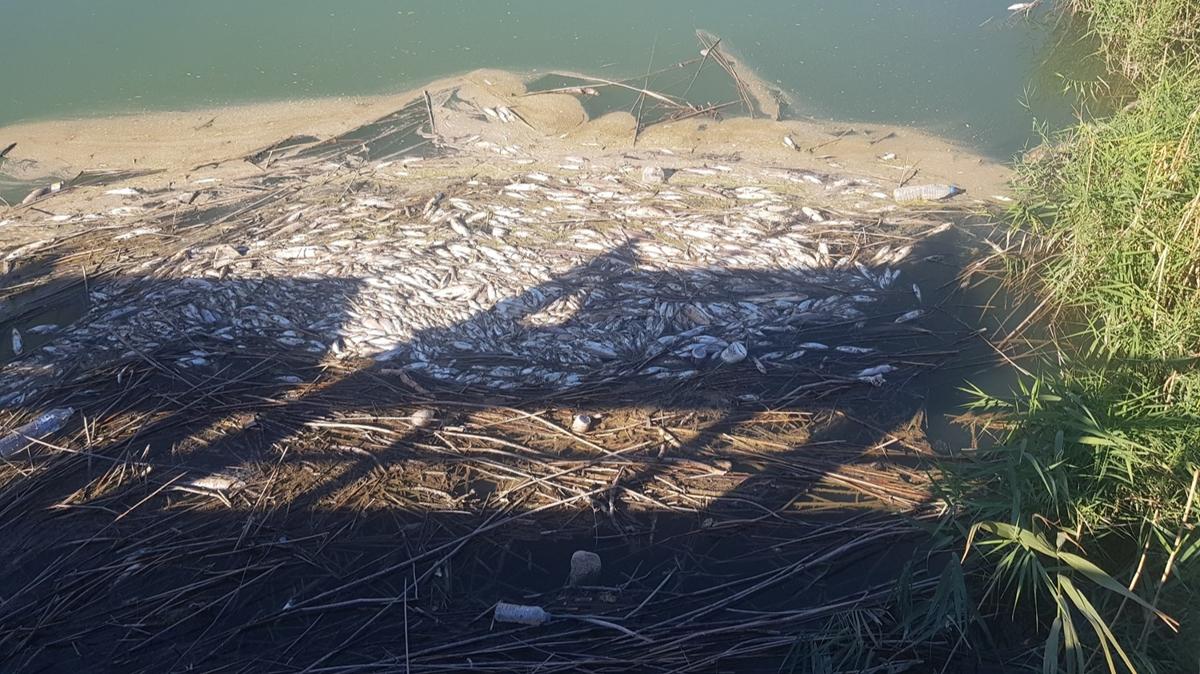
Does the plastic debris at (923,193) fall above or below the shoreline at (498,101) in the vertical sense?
below

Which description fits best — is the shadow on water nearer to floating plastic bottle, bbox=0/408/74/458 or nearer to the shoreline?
floating plastic bottle, bbox=0/408/74/458

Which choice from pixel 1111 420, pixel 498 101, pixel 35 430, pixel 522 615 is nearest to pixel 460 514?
pixel 522 615

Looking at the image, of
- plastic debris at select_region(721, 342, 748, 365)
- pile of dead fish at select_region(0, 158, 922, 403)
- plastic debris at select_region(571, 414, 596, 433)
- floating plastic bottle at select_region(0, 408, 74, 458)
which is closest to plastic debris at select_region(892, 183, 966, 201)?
pile of dead fish at select_region(0, 158, 922, 403)

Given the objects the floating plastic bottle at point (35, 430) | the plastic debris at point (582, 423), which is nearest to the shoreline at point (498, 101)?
the floating plastic bottle at point (35, 430)

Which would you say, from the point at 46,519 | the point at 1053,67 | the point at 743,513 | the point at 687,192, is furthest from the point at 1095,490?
the point at 1053,67

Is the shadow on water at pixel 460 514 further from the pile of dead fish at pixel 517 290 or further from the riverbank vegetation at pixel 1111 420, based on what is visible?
the riverbank vegetation at pixel 1111 420

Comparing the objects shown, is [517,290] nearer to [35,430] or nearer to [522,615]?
[522,615]
